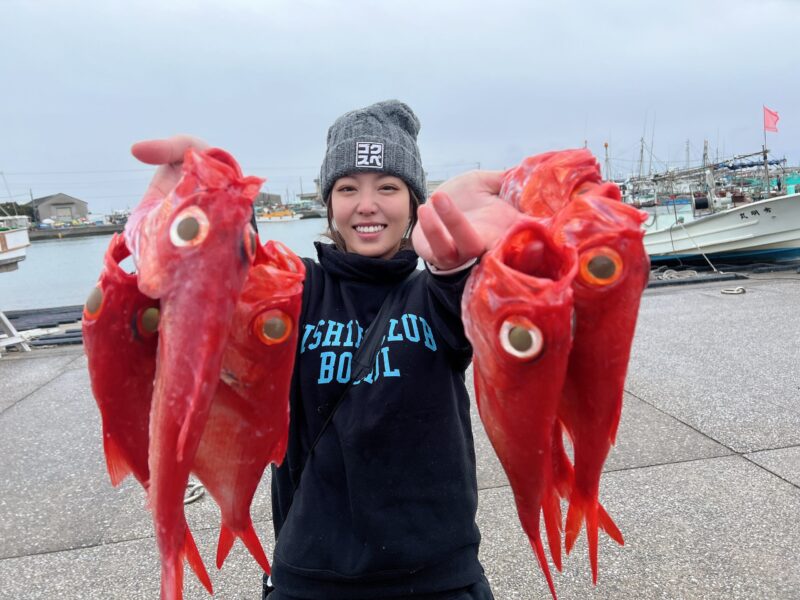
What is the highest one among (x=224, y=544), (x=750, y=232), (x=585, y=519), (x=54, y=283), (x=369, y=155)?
(x=369, y=155)

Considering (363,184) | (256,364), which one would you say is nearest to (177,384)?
(256,364)

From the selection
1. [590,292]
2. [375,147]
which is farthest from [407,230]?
[590,292]

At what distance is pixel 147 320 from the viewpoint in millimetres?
1304

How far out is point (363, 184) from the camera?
1.86 meters

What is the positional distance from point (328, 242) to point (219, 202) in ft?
3.77

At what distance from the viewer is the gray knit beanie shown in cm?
184

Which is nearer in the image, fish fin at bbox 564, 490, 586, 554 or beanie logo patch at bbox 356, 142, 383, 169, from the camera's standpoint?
fish fin at bbox 564, 490, 586, 554

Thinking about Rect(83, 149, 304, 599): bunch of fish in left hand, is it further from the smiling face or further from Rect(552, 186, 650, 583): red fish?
Rect(552, 186, 650, 583): red fish

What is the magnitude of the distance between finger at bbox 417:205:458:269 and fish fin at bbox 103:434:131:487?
0.86 meters

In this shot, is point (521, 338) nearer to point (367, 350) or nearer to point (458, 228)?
point (458, 228)

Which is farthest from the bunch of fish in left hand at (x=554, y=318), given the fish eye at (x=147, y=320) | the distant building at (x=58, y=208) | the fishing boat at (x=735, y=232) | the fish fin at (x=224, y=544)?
the distant building at (x=58, y=208)

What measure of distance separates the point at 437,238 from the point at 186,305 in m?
0.56

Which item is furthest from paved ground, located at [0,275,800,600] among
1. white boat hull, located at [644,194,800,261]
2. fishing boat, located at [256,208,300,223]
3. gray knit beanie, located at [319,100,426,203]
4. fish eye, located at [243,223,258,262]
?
fishing boat, located at [256,208,300,223]

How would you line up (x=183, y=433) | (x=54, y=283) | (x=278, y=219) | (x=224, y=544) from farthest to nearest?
(x=278, y=219)
(x=54, y=283)
(x=224, y=544)
(x=183, y=433)
